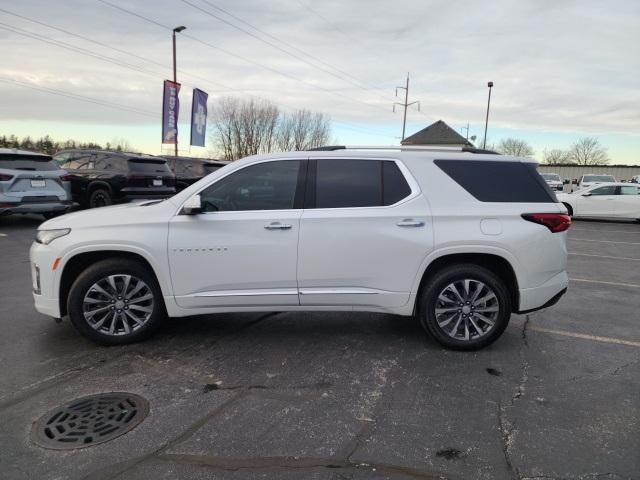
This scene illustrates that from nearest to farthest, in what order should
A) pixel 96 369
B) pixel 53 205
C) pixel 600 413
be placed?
pixel 600 413 → pixel 96 369 → pixel 53 205

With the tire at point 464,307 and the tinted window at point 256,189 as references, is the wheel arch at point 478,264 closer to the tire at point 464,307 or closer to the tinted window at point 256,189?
the tire at point 464,307

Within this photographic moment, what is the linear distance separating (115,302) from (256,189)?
1.63 metres

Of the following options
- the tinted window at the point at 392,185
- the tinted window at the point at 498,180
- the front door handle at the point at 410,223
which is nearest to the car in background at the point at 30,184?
the tinted window at the point at 392,185

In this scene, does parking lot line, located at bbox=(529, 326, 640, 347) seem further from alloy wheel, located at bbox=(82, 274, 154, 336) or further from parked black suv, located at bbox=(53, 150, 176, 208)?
parked black suv, located at bbox=(53, 150, 176, 208)

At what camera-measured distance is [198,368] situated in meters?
4.02

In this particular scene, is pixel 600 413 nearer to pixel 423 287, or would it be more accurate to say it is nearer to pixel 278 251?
pixel 423 287

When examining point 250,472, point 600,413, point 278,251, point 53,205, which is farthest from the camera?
point 53,205

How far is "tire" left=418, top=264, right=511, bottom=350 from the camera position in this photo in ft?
14.3

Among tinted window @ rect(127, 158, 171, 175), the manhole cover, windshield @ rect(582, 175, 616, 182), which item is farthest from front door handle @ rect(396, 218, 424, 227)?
windshield @ rect(582, 175, 616, 182)

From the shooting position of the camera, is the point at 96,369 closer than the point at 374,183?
Yes

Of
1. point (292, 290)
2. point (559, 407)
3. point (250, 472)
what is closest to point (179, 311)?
point (292, 290)

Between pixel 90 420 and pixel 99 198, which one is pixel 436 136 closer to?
pixel 99 198

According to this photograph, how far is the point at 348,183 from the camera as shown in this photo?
4.45m

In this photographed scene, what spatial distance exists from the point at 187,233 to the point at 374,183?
1734 mm
